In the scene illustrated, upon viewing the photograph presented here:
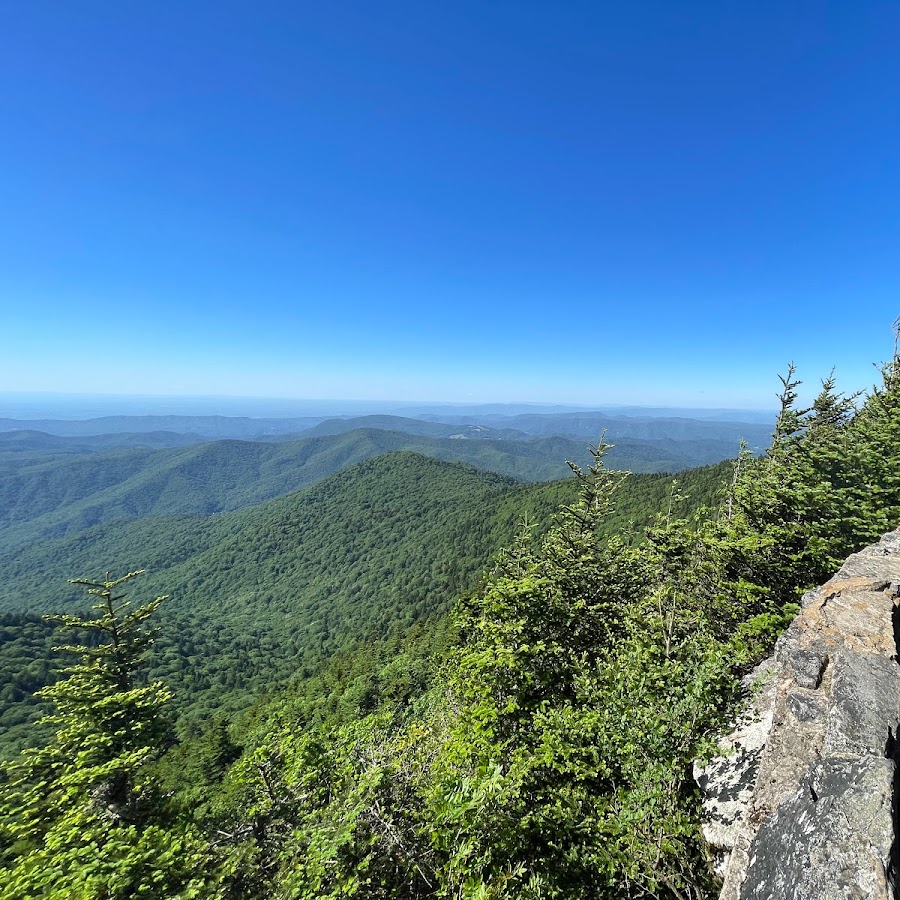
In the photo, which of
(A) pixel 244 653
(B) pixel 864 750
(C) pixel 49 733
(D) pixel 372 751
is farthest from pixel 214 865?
(A) pixel 244 653

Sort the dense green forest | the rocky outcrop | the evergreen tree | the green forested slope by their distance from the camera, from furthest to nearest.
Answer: the green forested slope → the evergreen tree → the dense green forest → the rocky outcrop

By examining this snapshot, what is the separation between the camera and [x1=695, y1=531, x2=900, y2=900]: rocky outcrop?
555cm

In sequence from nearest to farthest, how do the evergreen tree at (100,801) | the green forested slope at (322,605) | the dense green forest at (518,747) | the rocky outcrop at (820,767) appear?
the rocky outcrop at (820,767), the dense green forest at (518,747), the evergreen tree at (100,801), the green forested slope at (322,605)

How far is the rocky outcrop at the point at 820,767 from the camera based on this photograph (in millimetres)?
→ 5555

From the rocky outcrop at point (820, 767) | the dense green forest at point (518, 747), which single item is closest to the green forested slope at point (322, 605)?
the dense green forest at point (518, 747)

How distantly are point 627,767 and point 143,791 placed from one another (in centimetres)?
1839

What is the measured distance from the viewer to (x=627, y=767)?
8242 millimetres

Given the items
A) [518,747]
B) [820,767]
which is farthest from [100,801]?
[820,767]

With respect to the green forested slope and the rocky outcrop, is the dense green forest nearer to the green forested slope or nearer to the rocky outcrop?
the rocky outcrop

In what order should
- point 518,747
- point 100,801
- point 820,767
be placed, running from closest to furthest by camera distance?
point 820,767 → point 518,747 → point 100,801

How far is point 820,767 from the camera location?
682cm

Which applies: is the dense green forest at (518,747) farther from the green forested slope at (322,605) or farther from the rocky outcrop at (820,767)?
the green forested slope at (322,605)

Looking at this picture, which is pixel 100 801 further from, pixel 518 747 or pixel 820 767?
pixel 820 767

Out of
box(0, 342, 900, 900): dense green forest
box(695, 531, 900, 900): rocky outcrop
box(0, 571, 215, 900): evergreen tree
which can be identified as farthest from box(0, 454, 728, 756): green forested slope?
box(0, 571, 215, 900): evergreen tree
